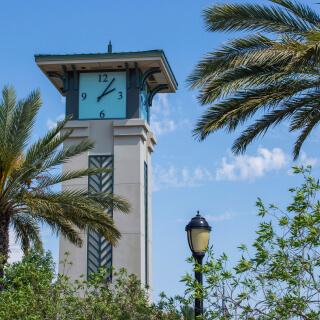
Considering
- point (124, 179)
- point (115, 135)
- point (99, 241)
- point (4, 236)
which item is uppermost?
point (115, 135)

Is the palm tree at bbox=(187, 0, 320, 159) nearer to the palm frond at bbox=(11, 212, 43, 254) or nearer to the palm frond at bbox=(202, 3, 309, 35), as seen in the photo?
the palm frond at bbox=(202, 3, 309, 35)

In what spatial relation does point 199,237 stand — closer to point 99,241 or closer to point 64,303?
point 64,303

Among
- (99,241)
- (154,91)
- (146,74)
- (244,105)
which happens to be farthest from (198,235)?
(154,91)

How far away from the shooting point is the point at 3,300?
41.3 ft

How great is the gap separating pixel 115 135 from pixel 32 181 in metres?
7.70

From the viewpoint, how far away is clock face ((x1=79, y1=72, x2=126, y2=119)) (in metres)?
24.9

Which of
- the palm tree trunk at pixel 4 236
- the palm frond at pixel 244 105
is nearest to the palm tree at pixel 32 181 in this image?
the palm tree trunk at pixel 4 236

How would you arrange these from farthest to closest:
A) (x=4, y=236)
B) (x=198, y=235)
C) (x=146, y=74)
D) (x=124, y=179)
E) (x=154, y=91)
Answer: (x=154, y=91)
(x=146, y=74)
(x=124, y=179)
(x=4, y=236)
(x=198, y=235)

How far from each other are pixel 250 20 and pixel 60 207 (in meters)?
6.24

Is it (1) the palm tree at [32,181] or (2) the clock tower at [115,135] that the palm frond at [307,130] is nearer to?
(1) the palm tree at [32,181]

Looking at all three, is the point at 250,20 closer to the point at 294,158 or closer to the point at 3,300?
the point at 294,158

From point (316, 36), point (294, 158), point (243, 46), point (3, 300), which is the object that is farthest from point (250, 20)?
point (3, 300)

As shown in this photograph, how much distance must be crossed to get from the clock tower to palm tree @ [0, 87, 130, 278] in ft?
17.7

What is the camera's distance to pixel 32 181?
666 inches
